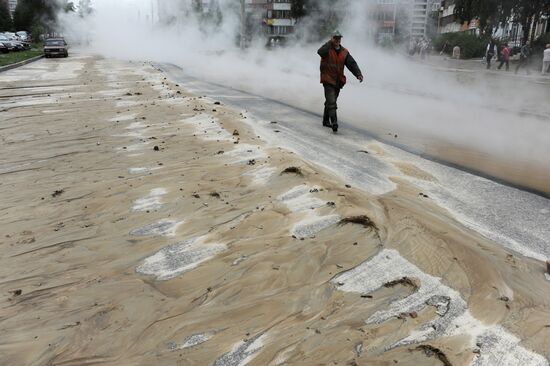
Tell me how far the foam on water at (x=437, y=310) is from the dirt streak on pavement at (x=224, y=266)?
5cm

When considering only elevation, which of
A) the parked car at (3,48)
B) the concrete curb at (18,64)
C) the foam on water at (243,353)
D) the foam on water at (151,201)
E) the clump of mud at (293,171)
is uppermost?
the clump of mud at (293,171)

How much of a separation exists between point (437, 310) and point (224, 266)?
1.54 m

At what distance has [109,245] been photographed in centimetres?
429

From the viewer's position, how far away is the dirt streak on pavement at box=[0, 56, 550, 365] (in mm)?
2943

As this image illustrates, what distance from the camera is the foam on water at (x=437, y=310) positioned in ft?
9.06

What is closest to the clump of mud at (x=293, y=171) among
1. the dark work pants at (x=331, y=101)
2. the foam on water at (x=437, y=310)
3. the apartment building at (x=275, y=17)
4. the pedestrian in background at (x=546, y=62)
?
the foam on water at (x=437, y=310)

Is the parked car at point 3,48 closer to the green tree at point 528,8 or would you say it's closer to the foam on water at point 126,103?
the foam on water at point 126,103

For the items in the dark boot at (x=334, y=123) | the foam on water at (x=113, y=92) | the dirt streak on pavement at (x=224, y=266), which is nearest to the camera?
the dirt streak on pavement at (x=224, y=266)

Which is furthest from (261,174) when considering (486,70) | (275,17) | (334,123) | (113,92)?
(275,17)

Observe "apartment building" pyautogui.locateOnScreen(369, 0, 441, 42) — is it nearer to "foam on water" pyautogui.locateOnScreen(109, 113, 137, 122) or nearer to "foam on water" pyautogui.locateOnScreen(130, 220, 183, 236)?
"foam on water" pyautogui.locateOnScreen(109, 113, 137, 122)

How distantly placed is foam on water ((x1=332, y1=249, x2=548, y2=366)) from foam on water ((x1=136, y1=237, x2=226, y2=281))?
1081 millimetres

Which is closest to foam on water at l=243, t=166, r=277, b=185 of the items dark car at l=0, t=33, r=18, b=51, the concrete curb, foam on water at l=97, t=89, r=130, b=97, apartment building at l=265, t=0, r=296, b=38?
foam on water at l=97, t=89, r=130, b=97

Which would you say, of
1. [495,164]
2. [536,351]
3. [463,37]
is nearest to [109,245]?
[536,351]

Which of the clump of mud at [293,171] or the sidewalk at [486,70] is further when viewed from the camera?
the sidewalk at [486,70]
